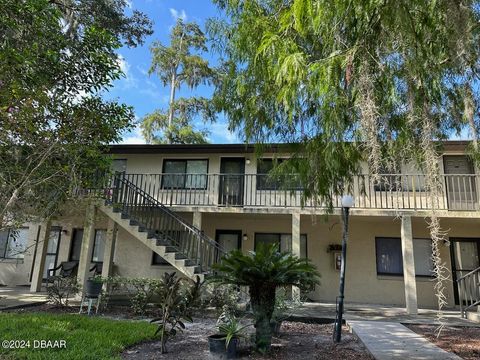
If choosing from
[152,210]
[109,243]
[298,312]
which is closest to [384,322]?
[298,312]

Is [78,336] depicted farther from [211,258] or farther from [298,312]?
[298,312]

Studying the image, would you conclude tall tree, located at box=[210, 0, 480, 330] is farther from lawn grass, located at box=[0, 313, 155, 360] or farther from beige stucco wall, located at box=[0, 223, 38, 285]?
beige stucco wall, located at box=[0, 223, 38, 285]

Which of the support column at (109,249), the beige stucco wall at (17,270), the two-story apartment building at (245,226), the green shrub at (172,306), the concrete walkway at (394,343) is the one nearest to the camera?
the concrete walkway at (394,343)

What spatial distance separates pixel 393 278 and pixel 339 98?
10.0m

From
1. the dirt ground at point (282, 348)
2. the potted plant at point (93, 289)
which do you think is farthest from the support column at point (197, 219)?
the dirt ground at point (282, 348)

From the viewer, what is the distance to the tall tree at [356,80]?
3.85m

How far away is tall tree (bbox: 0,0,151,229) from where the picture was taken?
5.36 metres

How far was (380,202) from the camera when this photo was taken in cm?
1139

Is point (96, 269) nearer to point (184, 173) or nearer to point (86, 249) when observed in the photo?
point (86, 249)

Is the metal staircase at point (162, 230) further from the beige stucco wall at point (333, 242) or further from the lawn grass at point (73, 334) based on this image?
the lawn grass at point (73, 334)

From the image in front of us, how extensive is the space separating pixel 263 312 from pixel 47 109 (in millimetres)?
4696

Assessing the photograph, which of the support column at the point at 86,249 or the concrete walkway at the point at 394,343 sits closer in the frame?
the concrete walkway at the point at 394,343

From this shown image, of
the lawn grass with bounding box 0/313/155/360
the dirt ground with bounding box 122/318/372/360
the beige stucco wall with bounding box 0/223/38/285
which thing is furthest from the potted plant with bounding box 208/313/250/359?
the beige stucco wall with bounding box 0/223/38/285

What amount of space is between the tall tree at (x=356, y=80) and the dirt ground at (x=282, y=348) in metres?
2.12
